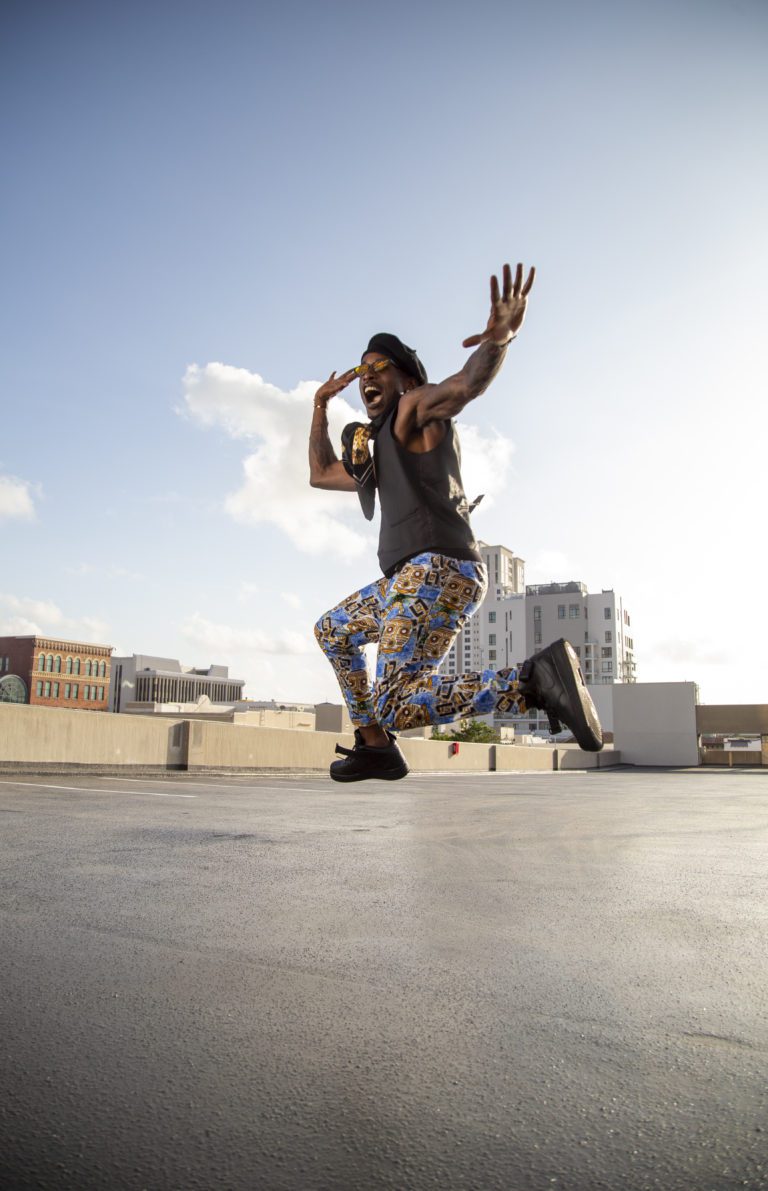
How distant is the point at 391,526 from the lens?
360 cm

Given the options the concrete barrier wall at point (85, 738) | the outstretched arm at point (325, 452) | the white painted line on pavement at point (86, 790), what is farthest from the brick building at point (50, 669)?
the outstretched arm at point (325, 452)

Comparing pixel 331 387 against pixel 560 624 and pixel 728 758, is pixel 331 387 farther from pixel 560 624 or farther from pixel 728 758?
pixel 560 624

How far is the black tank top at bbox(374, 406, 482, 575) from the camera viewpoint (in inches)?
138

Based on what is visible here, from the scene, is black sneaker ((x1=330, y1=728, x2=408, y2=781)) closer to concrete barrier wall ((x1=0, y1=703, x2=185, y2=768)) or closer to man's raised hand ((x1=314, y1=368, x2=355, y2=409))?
man's raised hand ((x1=314, y1=368, x2=355, y2=409))

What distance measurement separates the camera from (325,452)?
4090 mm

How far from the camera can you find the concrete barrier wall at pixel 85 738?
1496cm

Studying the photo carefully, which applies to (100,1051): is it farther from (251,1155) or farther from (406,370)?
(406,370)

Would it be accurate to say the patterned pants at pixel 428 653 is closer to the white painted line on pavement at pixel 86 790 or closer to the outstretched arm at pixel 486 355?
the outstretched arm at pixel 486 355

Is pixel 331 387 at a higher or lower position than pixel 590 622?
lower

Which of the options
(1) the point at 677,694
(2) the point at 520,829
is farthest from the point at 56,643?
(2) the point at 520,829

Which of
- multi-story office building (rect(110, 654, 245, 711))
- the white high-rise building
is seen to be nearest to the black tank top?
the white high-rise building

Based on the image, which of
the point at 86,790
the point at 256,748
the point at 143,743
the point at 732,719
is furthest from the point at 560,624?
the point at 86,790

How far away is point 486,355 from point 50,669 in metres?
152

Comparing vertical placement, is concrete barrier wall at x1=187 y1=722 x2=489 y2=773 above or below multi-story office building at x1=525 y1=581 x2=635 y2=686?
below
